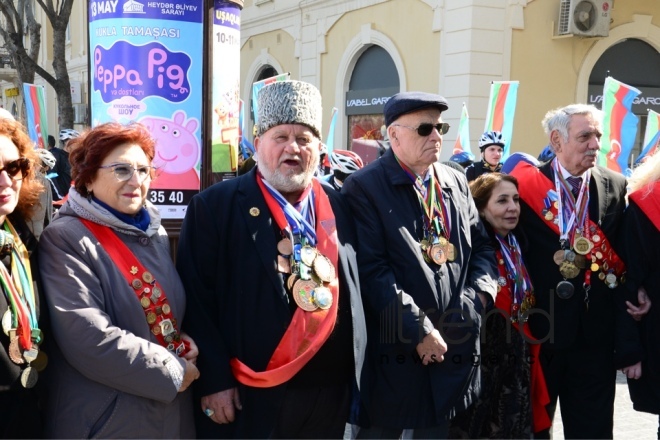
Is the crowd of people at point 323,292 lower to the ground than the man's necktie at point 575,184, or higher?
lower

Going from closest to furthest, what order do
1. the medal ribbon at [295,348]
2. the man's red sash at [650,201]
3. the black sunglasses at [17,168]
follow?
the black sunglasses at [17,168] < the medal ribbon at [295,348] < the man's red sash at [650,201]

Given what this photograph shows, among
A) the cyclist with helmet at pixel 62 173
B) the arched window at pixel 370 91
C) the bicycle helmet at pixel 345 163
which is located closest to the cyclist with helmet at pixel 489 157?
the bicycle helmet at pixel 345 163

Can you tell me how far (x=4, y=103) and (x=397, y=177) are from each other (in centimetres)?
4138

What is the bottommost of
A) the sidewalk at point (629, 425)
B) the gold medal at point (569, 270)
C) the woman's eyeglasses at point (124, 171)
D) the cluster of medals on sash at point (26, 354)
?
the sidewalk at point (629, 425)

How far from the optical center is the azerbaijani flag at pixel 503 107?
9820mm

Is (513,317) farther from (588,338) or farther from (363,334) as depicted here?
(363,334)

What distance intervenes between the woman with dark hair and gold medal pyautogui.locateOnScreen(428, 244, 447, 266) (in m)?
0.64

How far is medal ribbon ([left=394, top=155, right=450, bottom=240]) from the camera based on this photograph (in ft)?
11.5

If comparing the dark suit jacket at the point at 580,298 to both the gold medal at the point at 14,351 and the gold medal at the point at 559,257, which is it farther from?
the gold medal at the point at 14,351

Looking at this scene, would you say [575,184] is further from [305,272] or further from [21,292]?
[21,292]

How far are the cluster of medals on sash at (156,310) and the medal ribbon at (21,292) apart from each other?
0.38 m

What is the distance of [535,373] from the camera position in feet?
13.4

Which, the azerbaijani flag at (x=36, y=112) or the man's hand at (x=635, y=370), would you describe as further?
the azerbaijani flag at (x=36, y=112)

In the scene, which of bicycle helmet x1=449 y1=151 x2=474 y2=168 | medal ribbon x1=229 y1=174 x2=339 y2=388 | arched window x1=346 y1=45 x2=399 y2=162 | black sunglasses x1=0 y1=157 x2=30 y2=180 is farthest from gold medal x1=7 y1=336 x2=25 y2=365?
arched window x1=346 y1=45 x2=399 y2=162
